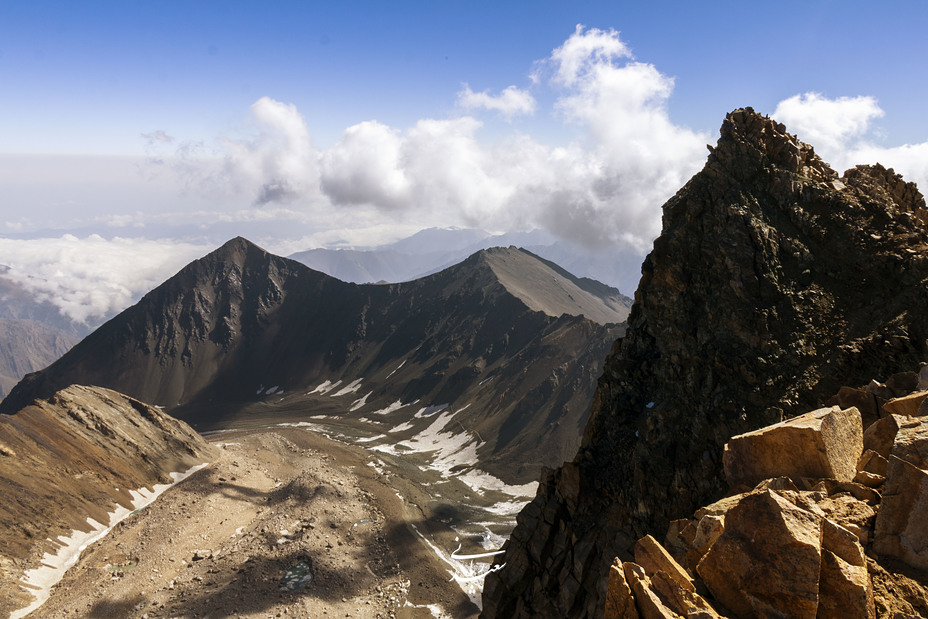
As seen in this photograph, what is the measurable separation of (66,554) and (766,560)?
9280cm

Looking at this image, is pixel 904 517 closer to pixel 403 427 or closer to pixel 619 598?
pixel 619 598

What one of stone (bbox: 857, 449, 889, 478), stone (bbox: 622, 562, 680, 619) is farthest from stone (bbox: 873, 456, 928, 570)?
stone (bbox: 622, 562, 680, 619)

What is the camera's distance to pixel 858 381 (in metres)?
27.7

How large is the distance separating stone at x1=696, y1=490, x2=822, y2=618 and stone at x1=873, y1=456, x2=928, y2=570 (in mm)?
Answer: 1897

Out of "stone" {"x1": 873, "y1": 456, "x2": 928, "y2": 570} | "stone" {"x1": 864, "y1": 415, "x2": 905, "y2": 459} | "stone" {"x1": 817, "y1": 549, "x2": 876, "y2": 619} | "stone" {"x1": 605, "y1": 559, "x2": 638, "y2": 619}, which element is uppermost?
"stone" {"x1": 864, "y1": 415, "x2": 905, "y2": 459}

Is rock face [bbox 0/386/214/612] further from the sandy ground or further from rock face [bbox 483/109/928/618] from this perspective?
rock face [bbox 483/109/928/618]

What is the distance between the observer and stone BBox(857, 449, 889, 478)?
1435 centimetres

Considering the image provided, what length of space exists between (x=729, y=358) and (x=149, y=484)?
4182 inches

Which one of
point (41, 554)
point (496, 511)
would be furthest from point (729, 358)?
point (41, 554)

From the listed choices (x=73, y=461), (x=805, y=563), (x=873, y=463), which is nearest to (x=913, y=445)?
(x=873, y=463)

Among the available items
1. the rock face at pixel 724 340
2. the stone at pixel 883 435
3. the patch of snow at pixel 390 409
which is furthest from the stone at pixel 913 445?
the patch of snow at pixel 390 409

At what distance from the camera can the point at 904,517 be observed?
1100 cm

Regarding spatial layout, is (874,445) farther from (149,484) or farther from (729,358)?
(149,484)

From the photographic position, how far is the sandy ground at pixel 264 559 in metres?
57.3
